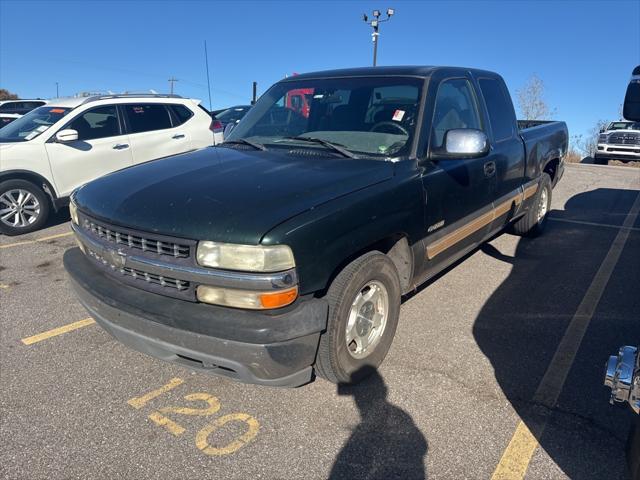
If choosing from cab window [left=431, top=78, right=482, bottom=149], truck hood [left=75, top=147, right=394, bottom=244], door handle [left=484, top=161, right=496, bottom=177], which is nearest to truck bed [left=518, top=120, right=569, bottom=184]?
door handle [left=484, top=161, right=496, bottom=177]

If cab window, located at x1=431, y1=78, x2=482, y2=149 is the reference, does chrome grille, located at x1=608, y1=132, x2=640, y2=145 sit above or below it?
below

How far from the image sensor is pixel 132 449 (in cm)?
244

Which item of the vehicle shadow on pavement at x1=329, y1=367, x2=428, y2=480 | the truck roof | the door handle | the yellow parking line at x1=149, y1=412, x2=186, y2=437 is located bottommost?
the yellow parking line at x1=149, y1=412, x2=186, y2=437

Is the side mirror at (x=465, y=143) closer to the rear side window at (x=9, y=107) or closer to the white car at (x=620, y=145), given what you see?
the white car at (x=620, y=145)

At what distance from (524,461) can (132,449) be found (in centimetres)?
197

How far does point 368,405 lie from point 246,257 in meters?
1.19

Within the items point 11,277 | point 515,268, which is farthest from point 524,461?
point 11,277

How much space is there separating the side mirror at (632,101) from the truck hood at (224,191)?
1309 millimetres

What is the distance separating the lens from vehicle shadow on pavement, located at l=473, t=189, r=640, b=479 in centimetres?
241

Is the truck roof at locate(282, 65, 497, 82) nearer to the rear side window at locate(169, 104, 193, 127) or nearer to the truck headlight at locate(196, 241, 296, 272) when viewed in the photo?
the truck headlight at locate(196, 241, 296, 272)

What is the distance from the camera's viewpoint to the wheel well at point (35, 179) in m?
6.40

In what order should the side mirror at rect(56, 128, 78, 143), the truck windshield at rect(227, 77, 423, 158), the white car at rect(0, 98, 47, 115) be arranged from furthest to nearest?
1. the white car at rect(0, 98, 47, 115)
2. the side mirror at rect(56, 128, 78, 143)
3. the truck windshield at rect(227, 77, 423, 158)

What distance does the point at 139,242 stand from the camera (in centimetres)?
253

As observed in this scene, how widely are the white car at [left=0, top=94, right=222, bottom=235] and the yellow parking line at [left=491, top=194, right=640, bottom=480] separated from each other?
20.6ft
